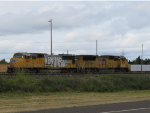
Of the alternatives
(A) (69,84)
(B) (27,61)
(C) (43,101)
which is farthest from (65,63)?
(C) (43,101)

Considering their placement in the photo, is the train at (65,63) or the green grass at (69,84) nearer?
the green grass at (69,84)

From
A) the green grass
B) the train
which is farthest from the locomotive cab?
the green grass

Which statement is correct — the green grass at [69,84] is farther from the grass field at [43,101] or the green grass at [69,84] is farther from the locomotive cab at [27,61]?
the locomotive cab at [27,61]

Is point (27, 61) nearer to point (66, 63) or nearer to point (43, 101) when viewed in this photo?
point (66, 63)

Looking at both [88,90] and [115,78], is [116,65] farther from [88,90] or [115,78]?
[88,90]

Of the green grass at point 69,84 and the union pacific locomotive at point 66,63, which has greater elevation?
the union pacific locomotive at point 66,63

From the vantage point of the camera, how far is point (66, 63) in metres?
62.5

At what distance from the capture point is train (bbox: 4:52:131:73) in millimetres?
57312

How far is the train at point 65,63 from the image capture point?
57.3 metres

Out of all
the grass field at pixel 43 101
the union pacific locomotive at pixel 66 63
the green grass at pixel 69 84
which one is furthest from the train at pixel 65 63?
the grass field at pixel 43 101

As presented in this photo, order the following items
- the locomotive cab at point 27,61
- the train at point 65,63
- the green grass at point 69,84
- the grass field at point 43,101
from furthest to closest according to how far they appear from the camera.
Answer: the train at point 65,63 < the locomotive cab at point 27,61 < the green grass at point 69,84 < the grass field at point 43,101

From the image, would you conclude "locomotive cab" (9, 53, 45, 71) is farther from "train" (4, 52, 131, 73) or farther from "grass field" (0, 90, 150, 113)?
"grass field" (0, 90, 150, 113)

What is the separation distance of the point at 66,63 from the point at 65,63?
0.32 m

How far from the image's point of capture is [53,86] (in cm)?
3259
